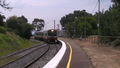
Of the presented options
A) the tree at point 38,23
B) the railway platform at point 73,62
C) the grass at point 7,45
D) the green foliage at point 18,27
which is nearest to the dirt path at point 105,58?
the railway platform at point 73,62

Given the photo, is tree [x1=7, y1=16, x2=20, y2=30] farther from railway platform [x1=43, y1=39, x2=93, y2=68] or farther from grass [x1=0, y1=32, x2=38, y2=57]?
railway platform [x1=43, y1=39, x2=93, y2=68]

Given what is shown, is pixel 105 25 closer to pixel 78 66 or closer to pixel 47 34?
pixel 47 34

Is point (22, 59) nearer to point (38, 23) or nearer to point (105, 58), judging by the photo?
point (105, 58)

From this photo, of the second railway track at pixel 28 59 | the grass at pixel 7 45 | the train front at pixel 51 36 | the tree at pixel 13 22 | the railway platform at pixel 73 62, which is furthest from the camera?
the tree at pixel 13 22

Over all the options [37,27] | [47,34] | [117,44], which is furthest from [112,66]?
[37,27]

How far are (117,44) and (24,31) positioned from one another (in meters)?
26.2

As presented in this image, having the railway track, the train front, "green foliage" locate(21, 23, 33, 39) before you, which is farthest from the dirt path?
"green foliage" locate(21, 23, 33, 39)

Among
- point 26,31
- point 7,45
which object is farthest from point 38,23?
point 7,45

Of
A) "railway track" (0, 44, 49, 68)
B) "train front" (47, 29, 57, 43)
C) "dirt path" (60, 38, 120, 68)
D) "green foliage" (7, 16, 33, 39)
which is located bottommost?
"railway track" (0, 44, 49, 68)

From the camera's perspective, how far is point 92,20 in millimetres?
53125

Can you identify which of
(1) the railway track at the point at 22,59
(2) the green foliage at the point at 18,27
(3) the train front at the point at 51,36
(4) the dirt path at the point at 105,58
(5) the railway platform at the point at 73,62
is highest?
(2) the green foliage at the point at 18,27

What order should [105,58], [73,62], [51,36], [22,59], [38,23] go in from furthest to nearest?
[38,23], [51,36], [22,59], [105,58], [73,62]

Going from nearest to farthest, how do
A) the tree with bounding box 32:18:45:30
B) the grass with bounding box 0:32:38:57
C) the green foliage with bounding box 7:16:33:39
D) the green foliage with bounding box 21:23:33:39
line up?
the grass with bounding box 0:32:38:57, the green foliage with bounding box 7:16:33:39, the green foliage with bounding box 21:23:33:39, the tree with bounding box 32:18:45:30

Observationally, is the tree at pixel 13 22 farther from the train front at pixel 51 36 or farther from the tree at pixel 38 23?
the tree at pixel 38 23
